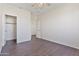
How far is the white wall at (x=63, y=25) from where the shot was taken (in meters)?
3.67

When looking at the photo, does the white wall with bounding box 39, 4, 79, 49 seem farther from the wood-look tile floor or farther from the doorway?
the doorway

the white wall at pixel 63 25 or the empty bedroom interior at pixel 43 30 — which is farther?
the white wall at pixel 63 25

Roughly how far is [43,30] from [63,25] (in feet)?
6.78

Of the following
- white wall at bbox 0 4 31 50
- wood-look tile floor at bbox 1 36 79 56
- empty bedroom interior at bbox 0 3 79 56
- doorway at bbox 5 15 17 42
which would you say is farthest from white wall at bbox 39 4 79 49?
doorway at bbox 5 15 17 42

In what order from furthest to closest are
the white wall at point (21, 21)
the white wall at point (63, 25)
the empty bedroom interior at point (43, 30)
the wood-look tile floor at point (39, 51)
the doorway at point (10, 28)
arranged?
the doorway at point (10, 28)
the white wall at point (21, 21)
the white wall at point (63, 25)
the empty bedroom interior at point (43, 30)
the wood-look tile floor at point (39, 51)

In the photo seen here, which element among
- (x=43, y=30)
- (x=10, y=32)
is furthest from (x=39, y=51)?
(x=10, y=32)

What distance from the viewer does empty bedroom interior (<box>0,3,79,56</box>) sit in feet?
11.1

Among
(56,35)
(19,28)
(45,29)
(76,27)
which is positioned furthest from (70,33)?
(19,28)

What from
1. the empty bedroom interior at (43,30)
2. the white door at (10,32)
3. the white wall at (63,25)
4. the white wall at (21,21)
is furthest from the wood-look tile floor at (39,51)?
the white door at (10,32)

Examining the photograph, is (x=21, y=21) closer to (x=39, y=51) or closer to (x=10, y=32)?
(x=10, y=32)

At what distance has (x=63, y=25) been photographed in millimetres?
4270

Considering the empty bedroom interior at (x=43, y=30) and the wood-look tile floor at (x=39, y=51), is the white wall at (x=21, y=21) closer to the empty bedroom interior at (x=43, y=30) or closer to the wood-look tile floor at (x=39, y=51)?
the empty bedroom interior at (x=43, y=30)

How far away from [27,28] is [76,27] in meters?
3.17

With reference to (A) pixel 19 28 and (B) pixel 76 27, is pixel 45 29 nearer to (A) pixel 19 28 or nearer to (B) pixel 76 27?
(A) pixel 19 28
